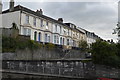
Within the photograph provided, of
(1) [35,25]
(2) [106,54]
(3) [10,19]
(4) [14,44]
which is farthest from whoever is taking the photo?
(1) [35,25]

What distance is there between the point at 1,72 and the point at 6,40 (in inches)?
213

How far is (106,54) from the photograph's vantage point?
14.6 meters

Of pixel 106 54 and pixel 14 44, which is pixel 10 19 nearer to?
pixel 14 44

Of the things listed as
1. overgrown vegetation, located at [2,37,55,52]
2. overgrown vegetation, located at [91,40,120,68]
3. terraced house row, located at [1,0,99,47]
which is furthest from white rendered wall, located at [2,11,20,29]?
overgrown vegetation, located at [91,40,120,68]

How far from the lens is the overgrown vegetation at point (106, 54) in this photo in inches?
575

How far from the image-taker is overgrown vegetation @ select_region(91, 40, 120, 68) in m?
14.6

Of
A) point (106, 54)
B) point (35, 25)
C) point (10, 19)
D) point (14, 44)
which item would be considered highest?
point (10, 19)

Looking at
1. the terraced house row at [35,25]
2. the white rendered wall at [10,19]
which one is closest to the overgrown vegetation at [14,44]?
the terraced house row at [35,25]

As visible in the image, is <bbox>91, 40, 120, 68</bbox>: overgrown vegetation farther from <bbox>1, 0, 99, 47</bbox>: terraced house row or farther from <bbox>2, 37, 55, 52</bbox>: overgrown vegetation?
<bbox>1, 0, 99, 47</bbox>: terraced house row

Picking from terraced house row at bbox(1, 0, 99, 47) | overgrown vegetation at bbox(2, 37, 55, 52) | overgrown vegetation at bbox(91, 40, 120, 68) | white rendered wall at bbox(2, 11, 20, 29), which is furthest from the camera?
terraced house row at bbox(1, 0, 99, 47)

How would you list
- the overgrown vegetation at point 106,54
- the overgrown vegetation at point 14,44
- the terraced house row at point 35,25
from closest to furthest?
the overgrown vegetation at point 106,54 < the overgrown vegetation at point 14,44 < the terraced house row at point 35,25

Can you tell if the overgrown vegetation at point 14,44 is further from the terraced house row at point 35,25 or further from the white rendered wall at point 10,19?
the white rendered wall at point 10,19

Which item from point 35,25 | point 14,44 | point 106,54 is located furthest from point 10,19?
point 106,54

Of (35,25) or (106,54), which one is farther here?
(35,25)
